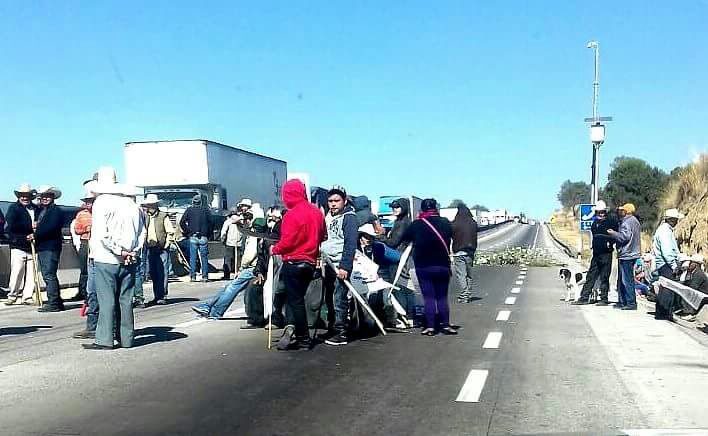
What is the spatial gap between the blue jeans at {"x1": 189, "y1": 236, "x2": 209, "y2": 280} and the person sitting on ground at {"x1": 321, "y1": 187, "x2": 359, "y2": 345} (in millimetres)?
9356

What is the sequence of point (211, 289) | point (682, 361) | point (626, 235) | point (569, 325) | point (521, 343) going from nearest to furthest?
1. point (682, 361)
2. point (521, 343)
3. point (569, 325)
4. point (626, 235)
5. point (211, 289)

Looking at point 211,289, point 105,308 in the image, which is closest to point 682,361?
point 105,308

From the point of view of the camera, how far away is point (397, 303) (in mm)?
10906

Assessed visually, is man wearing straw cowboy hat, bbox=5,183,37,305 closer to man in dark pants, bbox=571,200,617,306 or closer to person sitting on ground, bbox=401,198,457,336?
person sitting on ground, bbox=401,198,457,336

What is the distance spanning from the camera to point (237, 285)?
11.4 m

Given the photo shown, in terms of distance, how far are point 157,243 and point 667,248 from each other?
880 centimetres

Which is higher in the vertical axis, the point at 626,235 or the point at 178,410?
the point at 626,235

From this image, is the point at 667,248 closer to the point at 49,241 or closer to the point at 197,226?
the point at 49,241

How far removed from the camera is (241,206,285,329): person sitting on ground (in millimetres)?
10094

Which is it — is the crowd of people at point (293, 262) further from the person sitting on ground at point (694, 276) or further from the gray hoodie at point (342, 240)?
the person sitting on ground at point (694, 276)

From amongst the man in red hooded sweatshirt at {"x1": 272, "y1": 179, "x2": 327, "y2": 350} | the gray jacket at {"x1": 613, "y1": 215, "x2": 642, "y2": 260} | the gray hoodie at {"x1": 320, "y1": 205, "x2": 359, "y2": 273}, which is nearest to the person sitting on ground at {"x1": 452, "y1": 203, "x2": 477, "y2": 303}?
the gray jacket at {"x1": 613, "y1": 215, "x2": 642, "y2": 260}

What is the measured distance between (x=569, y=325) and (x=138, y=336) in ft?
20.7

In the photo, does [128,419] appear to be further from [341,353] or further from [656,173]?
[656,173]

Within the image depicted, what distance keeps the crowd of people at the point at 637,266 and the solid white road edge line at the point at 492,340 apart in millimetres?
3074
